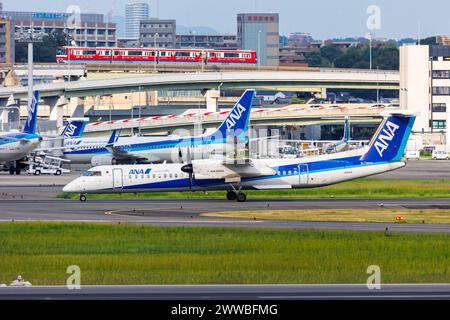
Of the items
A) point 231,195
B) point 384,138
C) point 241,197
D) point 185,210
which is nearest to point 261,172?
point 241,197

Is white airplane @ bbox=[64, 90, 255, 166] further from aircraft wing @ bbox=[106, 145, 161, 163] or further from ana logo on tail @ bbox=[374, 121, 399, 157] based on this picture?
ana logo on tail @ bbox=[374, 121, 399, 157]

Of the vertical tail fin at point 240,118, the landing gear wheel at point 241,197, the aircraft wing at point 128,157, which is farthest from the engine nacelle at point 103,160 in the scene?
the landing gear wheel at point 241,197

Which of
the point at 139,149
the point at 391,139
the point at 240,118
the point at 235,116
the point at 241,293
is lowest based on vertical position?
the point at 241,293

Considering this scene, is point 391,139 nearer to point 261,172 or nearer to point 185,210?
point 261,172

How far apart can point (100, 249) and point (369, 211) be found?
21.2 meters

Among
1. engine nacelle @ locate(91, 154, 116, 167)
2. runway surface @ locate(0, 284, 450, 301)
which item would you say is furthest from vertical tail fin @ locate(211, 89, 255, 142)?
runway surface @ locate(0, 284, 450, 301)

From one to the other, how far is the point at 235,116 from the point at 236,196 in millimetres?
26807

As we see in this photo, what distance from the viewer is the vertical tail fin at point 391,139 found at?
66.1 meters

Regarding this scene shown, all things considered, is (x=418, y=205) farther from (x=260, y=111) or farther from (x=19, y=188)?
(x=260, y=111)

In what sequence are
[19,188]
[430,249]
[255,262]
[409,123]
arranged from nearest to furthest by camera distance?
[255,262] → [430,249] → [409,123] → [19,188]

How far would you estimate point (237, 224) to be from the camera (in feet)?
162

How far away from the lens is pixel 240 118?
9231cm

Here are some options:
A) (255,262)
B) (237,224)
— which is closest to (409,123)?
(237,224)

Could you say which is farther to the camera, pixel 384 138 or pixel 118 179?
pixel 384 138
